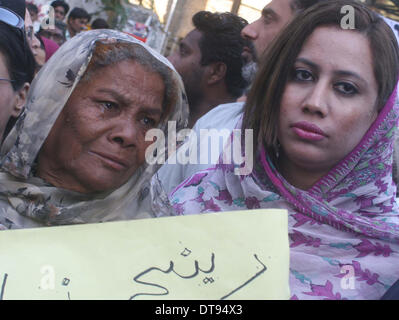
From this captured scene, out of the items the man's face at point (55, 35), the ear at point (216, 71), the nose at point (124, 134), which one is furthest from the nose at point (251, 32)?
the man's face at point (55, 35)

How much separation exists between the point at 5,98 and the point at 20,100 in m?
0.05

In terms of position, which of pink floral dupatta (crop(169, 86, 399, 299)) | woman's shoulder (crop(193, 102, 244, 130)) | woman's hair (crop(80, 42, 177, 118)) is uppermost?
woman's hair (crop(80, 42, 177, 118))

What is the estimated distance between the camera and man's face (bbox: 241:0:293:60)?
4.63ft

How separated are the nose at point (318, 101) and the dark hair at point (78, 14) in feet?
5.85

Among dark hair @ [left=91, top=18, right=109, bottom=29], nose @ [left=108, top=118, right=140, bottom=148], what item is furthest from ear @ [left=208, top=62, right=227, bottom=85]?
dark hair @ [left=91, top=18, right=109, bottom=29]

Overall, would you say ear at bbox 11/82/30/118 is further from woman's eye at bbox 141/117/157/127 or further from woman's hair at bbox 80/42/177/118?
woman's eye at bbox 141/117/157/127

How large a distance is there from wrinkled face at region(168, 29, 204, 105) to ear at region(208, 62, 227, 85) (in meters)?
0.04

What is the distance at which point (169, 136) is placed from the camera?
4.19 ft

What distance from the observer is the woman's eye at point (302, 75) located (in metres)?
1.18

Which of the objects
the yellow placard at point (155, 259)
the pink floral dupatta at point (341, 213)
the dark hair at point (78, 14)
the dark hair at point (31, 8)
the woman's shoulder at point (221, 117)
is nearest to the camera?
the yellow placard at point (155, 259)

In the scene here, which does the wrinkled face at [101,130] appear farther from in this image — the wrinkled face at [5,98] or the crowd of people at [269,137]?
the wrinkled face at [5,98]
